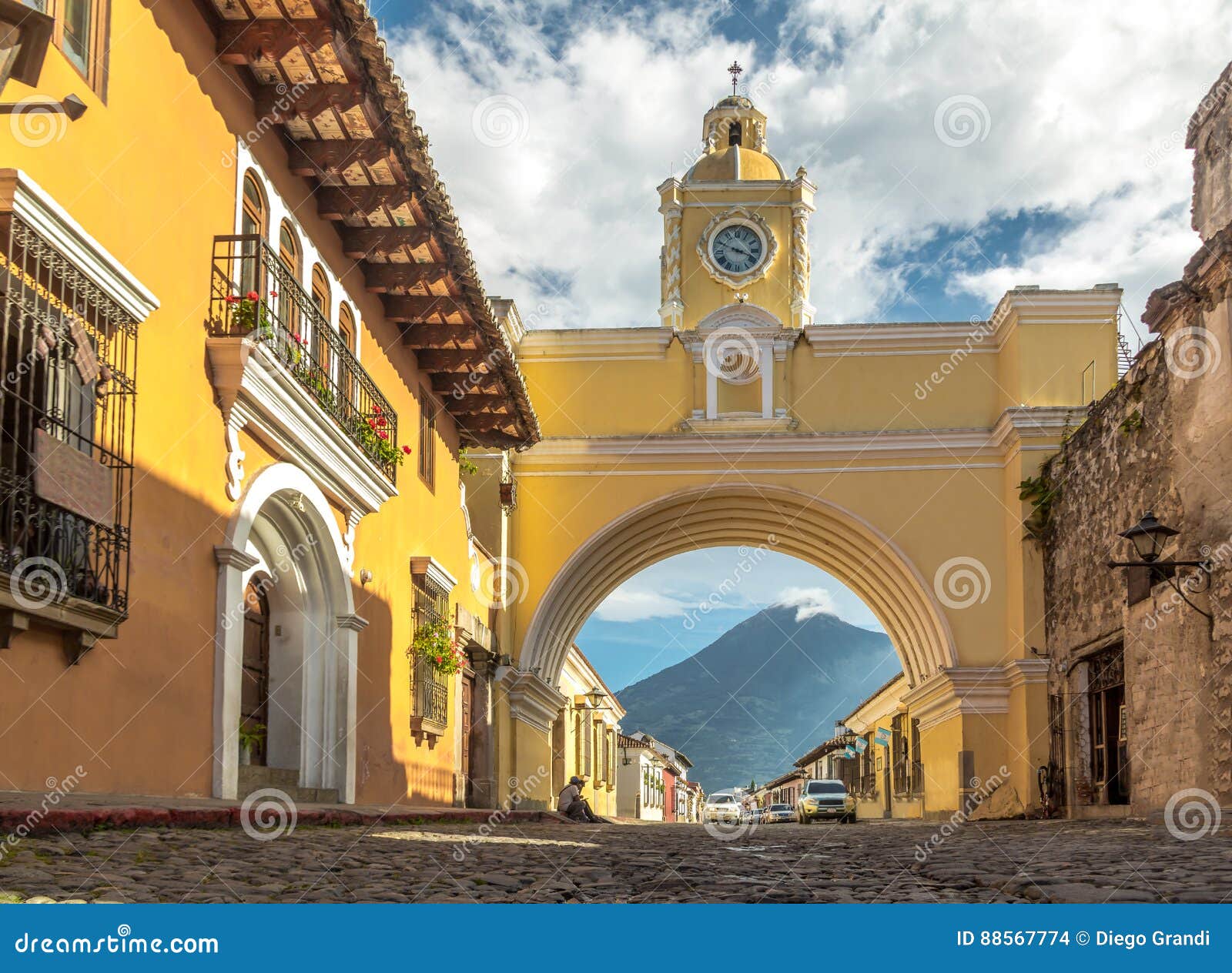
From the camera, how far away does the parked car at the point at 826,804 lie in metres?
31.6

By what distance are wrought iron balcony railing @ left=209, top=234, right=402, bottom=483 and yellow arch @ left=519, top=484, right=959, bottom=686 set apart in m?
9.55

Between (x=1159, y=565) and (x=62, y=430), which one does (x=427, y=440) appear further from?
(x=62, y=430)

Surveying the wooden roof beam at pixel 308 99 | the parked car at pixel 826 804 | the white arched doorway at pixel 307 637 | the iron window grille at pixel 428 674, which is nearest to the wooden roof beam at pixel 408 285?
the white arched doorway at pixel 307 637

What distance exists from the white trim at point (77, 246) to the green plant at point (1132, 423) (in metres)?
10.7

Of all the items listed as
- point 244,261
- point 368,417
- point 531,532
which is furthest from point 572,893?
point 531,532

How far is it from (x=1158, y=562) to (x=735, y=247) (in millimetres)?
14892

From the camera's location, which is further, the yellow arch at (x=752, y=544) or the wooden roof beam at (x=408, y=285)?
the yellow arch at (x=752, y=544)

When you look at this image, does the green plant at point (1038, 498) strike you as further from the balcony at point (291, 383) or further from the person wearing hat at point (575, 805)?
the balcony at point (291, 383)

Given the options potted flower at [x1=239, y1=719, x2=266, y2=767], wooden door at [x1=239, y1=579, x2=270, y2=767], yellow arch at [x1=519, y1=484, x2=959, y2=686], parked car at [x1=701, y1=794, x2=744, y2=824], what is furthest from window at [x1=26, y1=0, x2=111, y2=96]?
parked car at [x1=701, y1=794, x2=744, y2=824]

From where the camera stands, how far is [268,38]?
8844 millimetres

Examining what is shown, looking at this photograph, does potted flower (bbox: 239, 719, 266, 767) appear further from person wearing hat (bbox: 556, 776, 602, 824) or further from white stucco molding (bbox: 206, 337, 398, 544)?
person wearing hat (bbox: 556, 776, 602, 824)

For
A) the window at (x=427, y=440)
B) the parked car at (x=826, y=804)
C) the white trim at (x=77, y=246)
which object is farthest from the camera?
the parked car at (x=826, y=804)

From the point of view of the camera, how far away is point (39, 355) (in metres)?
6.17

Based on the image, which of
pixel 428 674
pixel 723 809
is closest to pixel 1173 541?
pixel 428 674
